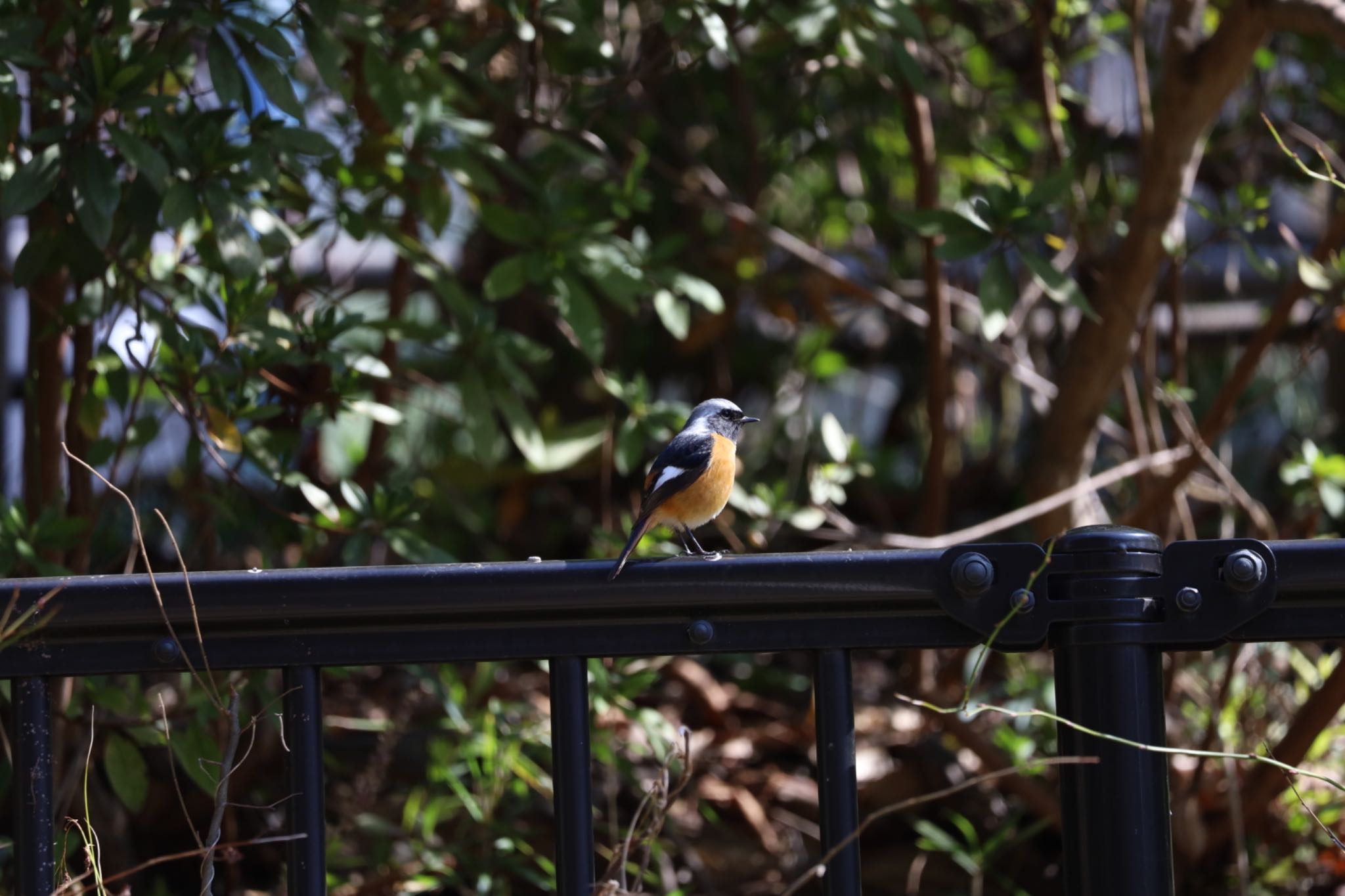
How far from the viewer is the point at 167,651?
1541 mm

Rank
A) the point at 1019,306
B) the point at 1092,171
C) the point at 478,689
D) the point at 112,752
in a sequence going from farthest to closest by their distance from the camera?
the point at 1092,171 < the point at 1019,306 < the point at 478,689 < the point at 112,752

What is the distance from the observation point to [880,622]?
5.07 feet

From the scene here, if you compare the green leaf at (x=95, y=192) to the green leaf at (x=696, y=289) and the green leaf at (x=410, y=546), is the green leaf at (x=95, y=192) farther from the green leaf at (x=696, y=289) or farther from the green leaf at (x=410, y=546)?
the green leaf at (x=696, y=289)

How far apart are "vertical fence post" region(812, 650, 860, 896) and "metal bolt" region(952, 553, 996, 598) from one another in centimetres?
17

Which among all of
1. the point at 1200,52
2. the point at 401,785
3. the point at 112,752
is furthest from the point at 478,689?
the point at 1200,52

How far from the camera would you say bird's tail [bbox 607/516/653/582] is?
5.05 feet

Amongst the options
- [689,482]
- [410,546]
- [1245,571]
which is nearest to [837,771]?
[1245,571]

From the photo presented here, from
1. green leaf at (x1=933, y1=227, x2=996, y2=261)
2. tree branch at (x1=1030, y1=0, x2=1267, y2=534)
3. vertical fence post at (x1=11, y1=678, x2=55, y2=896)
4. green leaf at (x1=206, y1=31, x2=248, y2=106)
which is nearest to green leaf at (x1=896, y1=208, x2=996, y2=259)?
green leaf at (x1=933, y1=227, x2=996, y2=261)

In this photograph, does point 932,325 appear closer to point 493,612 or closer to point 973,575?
point 973,575

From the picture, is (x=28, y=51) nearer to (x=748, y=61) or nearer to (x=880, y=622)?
(x=880, y=622)

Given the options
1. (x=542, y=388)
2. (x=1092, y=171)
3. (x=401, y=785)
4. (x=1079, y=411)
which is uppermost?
(x=1092, y=171)

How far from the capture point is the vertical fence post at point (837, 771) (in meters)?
1.54

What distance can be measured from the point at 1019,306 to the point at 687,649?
10.2 ft

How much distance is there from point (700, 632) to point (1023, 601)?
1.25 feet
